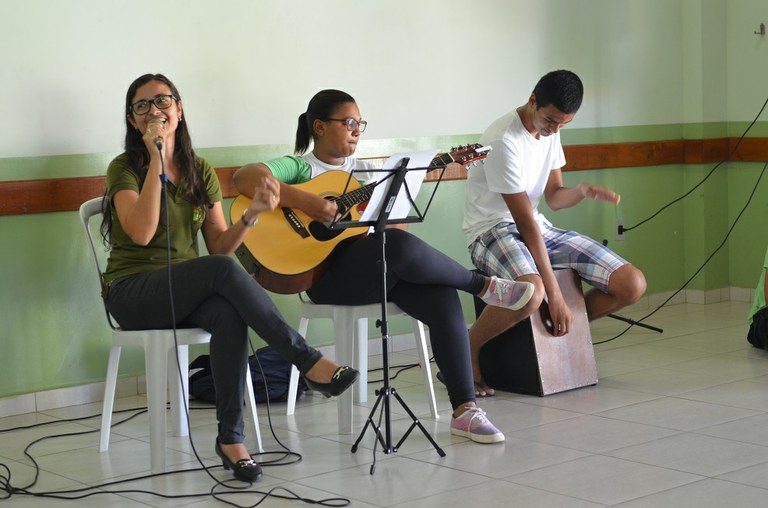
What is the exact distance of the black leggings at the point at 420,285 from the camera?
3207 mm

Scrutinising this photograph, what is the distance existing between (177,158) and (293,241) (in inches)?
17.2

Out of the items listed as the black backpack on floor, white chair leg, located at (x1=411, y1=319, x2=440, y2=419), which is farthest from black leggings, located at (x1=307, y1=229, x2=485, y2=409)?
the black backpack on floor

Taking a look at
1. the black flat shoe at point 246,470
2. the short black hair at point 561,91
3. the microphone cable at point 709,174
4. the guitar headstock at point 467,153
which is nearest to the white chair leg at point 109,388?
the black flat shoe at point 246,470

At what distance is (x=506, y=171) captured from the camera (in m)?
3.71

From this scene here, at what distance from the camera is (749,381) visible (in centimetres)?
387

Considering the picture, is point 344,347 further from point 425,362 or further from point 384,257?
point 384,257

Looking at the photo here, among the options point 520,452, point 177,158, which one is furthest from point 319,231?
point 520,452

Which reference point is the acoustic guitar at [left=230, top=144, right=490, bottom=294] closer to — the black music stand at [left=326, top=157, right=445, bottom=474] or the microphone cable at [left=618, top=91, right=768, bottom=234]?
the black music stand at [left=326, top=157, right=445, bottom=474]

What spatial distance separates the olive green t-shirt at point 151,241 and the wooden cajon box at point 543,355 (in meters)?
1.25

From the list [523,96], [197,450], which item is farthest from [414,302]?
[523,96]

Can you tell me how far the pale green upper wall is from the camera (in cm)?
367

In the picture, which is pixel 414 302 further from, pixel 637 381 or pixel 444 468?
pixel 637 381

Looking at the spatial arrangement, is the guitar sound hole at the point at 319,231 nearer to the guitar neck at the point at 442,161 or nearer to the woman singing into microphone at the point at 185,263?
the woman singing into microphone at the point at 185,263

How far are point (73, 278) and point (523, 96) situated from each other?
229cm
